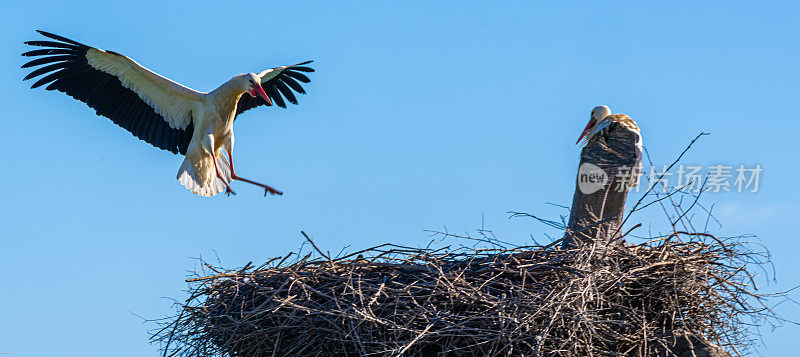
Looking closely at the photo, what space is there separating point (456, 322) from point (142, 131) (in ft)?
18.2

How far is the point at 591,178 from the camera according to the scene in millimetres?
5070

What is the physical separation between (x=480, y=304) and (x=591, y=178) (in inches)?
48.9

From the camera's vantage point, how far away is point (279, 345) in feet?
15.5

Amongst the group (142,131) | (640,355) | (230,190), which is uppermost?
(142,131)

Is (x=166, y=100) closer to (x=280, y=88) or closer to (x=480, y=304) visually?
(x=280, y=88)

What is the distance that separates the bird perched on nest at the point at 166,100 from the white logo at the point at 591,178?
12.7ft

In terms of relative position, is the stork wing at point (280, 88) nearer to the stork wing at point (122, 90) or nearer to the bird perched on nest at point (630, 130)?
the stork wing at point (122, 90)

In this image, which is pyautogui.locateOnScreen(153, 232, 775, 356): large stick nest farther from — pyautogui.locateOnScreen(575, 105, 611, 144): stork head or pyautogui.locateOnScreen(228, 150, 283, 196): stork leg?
pyautogui.locateOnScreen(228, 150, 283, 196): stork leg

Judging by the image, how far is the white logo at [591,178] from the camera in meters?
5.04

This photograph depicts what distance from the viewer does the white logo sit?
5.04 m

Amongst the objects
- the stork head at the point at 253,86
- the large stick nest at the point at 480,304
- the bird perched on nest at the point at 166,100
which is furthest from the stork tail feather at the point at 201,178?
the large stick nest at the point at 480,304

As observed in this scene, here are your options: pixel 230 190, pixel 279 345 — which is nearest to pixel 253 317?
pixel 279 345

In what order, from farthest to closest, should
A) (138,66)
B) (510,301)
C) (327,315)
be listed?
(138,66) < (327,315) < (510,301)

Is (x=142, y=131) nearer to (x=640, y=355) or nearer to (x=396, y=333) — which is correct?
(x=396, y=333)
